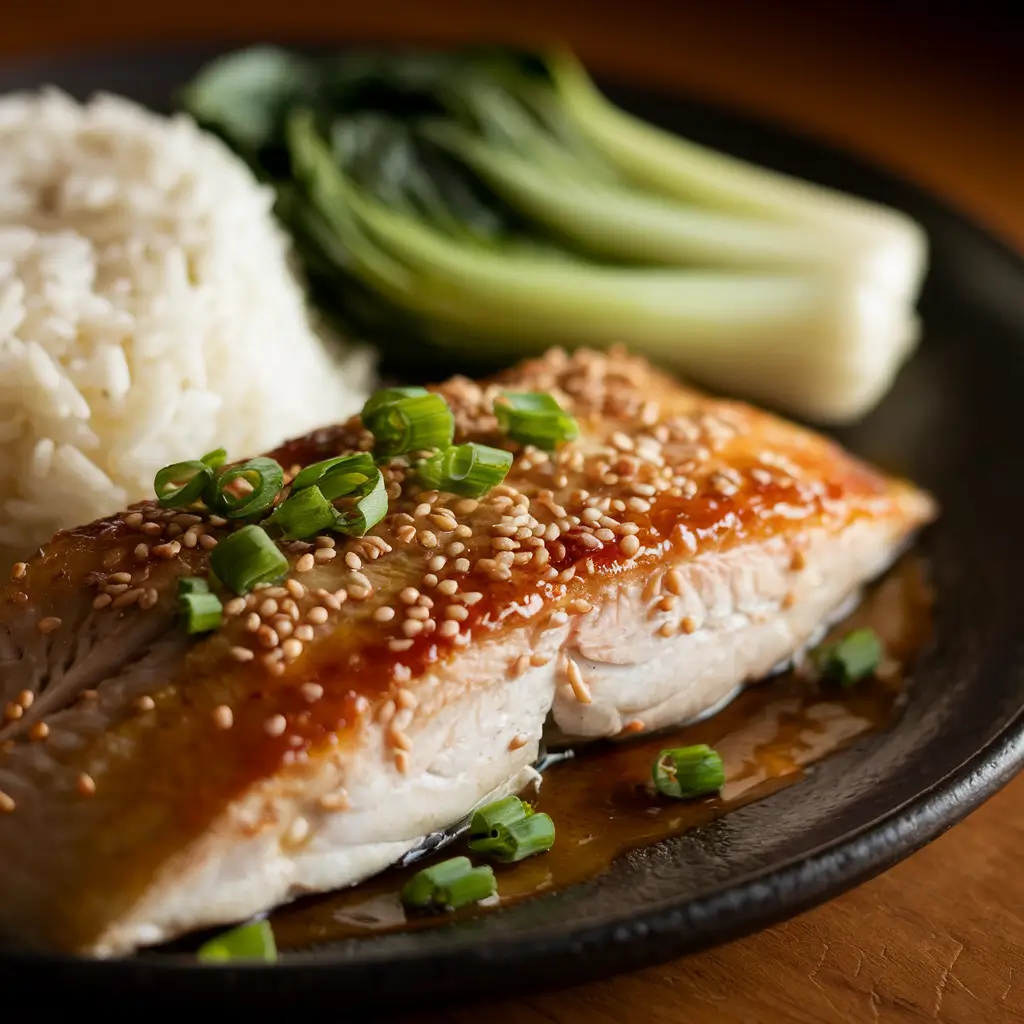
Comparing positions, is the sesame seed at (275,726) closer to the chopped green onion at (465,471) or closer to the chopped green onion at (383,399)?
the chopped green onion at (465,471)

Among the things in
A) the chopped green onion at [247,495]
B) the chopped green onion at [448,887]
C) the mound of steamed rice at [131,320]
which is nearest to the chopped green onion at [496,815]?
the chopped green onion at [448,887]

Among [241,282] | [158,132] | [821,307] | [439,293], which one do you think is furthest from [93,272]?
[821,307]

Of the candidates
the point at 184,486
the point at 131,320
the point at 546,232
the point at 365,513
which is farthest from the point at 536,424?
the point at 546,232

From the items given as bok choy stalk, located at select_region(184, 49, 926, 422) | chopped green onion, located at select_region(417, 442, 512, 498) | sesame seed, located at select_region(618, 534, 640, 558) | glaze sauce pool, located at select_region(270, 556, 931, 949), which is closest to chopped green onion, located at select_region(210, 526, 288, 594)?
chopped green onion, located at select_region(417, 442, 512, 498)

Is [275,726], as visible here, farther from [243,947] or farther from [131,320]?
[131,320]

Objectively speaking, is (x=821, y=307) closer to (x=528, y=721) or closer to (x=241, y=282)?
(x=241, y=282)
